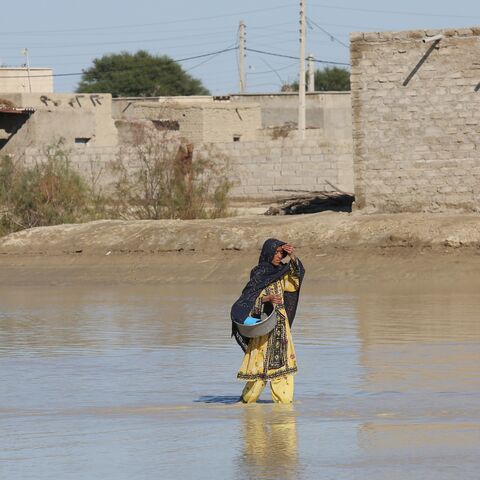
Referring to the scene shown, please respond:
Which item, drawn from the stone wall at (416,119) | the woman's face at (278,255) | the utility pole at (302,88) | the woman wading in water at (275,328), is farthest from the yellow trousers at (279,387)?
the utility pole at (302,88)

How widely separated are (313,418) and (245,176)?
66.9ft

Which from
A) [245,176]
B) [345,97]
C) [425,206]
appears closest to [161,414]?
[425,206]

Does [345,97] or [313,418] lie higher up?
[345,97]

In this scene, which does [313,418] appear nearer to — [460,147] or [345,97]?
[460,147]

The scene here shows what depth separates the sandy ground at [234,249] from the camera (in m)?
22.5

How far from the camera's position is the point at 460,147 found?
2406 centimetres

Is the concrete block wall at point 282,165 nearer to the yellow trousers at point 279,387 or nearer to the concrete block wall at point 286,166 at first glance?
the concrete block wall at point 286,166

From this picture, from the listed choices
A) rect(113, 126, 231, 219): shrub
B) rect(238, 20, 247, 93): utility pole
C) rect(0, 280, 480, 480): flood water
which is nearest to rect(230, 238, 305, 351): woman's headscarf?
rect(0, 280, 480, 480): flood water

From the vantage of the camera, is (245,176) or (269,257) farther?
(245,176)

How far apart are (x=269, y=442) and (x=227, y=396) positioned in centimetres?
231

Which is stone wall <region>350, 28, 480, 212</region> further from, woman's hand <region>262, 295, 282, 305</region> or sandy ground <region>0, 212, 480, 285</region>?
woman's hand <region>262, 295, 282, 305</region>

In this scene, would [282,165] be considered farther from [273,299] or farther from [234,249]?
[273,299]

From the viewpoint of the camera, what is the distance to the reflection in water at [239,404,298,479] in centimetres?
779

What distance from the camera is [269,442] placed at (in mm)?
8648
